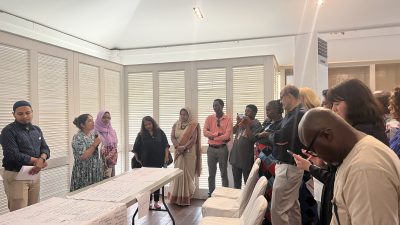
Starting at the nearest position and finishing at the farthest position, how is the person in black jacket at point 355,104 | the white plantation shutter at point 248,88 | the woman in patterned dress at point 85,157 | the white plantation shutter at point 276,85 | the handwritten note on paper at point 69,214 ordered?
the person in black jacket at point 355,104, the handwritten note on paper at point 69,214, the woman in patterned dress at point 85,157, the white plantation shutter at point 248,88, the white plantation shutter at point 276,85

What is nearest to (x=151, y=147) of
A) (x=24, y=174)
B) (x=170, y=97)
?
(x=170, y=97)

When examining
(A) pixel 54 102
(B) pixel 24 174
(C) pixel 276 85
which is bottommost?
(B) pixel 24 174

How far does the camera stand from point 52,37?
4.15 m

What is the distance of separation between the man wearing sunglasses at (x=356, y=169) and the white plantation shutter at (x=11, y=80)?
303 centimetres

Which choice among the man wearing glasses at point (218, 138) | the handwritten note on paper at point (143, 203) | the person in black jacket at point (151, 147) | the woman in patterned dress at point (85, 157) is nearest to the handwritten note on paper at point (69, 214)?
the handwritten note on paper at point (143, 203)

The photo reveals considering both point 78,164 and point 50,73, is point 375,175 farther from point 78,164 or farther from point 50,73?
point 50,73

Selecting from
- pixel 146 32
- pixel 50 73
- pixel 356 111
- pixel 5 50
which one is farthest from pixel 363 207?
pixel 146 32

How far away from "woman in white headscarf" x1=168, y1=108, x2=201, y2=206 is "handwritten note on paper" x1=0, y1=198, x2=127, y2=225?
2.50 metres

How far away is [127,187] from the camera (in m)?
2.39

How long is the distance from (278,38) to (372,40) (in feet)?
4.92

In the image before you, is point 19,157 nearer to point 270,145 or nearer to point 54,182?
point 54,182

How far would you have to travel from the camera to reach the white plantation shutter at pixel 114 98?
4662mm

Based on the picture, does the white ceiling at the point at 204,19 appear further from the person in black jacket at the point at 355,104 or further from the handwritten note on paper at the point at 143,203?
the person in black jacket at the point at 355,104

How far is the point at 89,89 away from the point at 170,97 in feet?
3.86
